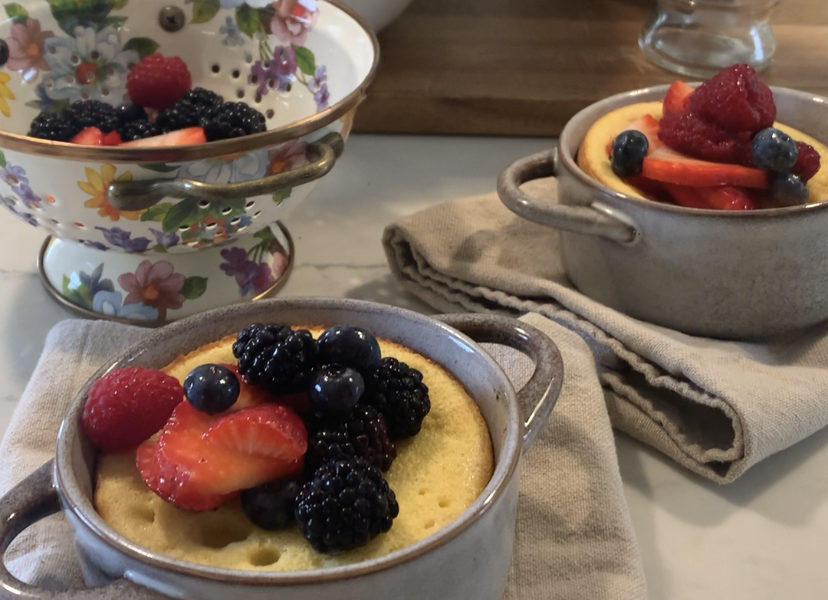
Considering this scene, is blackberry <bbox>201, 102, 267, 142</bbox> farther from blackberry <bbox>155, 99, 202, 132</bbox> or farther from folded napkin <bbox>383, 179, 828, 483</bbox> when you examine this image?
folded napkin <bbox>383, 179, 828, 483</bbox>

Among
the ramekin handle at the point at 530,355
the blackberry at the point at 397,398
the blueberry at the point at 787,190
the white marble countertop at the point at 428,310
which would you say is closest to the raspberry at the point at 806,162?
the blueberry at the point at 787,190

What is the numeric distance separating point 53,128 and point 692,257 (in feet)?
1.87

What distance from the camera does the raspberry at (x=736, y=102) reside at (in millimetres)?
795

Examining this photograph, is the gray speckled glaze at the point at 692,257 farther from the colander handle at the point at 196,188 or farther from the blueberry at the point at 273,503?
the blueberry at the point at 273,503

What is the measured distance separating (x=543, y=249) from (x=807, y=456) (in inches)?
12.4

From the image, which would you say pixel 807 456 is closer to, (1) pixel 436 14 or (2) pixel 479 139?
(2) pixel 479 139

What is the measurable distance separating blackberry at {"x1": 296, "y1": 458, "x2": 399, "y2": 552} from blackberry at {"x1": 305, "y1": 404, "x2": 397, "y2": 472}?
2cm

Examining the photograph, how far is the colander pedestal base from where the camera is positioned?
2.62 feet

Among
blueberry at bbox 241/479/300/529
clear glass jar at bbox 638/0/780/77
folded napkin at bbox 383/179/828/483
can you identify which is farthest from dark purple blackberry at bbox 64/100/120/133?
clear glass jar at bbox 638/0/780/77

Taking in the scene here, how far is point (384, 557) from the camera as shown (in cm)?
42

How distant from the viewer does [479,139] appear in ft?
3.84

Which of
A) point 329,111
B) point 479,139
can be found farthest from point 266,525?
point 479,139

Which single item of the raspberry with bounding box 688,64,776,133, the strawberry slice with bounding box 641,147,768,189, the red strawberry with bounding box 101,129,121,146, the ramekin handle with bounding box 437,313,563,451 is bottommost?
the red strawberry with bounding box 101,129,121,146

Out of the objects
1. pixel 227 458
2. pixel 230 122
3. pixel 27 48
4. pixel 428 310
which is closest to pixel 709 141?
pixel 428 310
